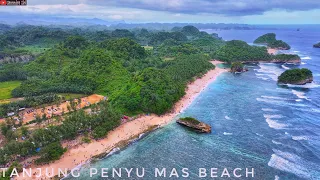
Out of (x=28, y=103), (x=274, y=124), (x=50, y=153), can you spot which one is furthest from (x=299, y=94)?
(x=28, y=103)

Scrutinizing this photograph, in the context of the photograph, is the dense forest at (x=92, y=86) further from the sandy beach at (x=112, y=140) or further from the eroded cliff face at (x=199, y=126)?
the eroded cliff face at (x=199, y=126)

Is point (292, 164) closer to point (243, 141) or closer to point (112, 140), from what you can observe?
point (243, 141)

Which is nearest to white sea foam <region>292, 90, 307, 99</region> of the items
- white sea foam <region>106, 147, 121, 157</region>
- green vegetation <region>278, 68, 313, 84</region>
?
green vegetation <region>278, 68, 313, 84</region>

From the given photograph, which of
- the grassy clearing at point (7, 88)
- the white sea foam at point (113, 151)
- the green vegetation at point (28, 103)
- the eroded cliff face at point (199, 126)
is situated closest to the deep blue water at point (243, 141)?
the white sea foam at point (113, 151)

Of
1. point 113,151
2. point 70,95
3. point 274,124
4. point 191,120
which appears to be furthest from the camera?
point 70,95

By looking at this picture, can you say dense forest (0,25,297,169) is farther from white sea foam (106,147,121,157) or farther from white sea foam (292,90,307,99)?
white sea foam (292,90,307,99)

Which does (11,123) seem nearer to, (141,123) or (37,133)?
(37,133)
